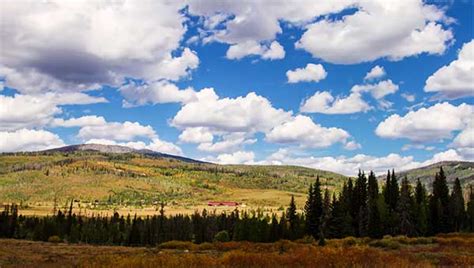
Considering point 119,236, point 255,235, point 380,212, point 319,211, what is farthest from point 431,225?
point 119,236

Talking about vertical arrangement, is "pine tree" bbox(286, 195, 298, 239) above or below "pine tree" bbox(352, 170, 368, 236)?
below

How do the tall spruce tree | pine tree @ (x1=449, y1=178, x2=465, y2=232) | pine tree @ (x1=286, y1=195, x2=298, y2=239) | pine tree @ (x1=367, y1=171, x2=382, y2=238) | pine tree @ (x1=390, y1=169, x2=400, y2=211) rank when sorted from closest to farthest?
1. pine tree @ (x1=367, y1=171, x2=382, y2=238)
2. the tall spruce tree
3. pine tree @ (x1=449, y1=178, x2=465, y2=232)
4. pine tree @ (x1=390, y1=169, x2=400, y2=211)
5. pine tree @ (x1=286, y1=195, x2=298, y2=239)

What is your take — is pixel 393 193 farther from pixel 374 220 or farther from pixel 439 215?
pixel 374 220

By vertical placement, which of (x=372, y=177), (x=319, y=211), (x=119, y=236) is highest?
(x=372, y=177)

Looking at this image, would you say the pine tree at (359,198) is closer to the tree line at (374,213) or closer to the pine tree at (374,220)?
the tree line at (374,213)

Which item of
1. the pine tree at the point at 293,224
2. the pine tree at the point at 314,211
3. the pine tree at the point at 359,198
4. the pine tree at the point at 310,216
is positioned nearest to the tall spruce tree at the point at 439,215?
the pine tree at the point at 359,198

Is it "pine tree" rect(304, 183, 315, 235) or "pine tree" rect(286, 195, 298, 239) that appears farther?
"pine tree" rect(286, 195, 298, 239)

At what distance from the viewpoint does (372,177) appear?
95438mm

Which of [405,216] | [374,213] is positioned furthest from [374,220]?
[405,216]

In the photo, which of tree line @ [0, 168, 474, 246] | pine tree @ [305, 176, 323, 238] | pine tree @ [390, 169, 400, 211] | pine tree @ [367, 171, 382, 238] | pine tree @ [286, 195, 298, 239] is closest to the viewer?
pine tree @ [367, 171, 382, 238]

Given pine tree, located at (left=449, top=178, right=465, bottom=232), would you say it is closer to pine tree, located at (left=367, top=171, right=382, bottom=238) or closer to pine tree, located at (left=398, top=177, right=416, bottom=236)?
pine tree, located at (left=398, top=177, right=416, bottom=236)

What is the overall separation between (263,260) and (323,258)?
294cm

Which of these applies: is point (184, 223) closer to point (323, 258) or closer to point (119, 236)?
point (119, 236)

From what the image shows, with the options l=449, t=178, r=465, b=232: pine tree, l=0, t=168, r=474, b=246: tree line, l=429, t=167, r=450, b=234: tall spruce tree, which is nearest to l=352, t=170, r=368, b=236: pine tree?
l=0, t=168, r=474, b=246: tree line
